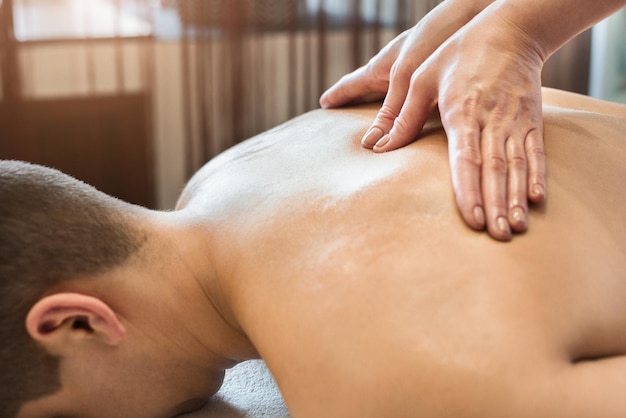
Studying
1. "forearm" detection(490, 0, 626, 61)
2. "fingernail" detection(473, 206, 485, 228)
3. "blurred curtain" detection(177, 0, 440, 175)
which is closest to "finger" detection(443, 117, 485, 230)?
"fingernail" detection(473, 206, 485, 228)

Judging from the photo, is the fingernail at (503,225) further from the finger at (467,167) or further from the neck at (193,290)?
the neck at (193,290)

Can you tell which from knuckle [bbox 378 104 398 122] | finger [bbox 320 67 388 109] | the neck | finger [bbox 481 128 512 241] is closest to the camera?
finger [bbox 481 128 512 241]

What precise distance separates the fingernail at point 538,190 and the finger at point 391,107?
29 cm

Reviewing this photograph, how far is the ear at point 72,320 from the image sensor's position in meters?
1.07

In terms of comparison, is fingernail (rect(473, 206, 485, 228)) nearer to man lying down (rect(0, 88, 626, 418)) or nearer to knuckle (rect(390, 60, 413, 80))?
man lying down (rect(0, 88, 626, 418))

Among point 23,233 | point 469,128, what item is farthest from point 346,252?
point 23,233

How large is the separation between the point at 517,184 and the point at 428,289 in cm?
21

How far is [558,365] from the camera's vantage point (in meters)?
0.90

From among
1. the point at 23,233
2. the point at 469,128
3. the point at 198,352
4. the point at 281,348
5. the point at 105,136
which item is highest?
the point at 469,128

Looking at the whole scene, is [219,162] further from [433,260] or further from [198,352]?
[433,260]

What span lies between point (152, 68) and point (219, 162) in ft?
5.67

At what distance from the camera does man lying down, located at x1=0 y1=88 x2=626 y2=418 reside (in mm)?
905

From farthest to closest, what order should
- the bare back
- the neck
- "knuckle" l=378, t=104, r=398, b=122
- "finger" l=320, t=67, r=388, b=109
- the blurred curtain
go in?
the blurred curtain → "finger" l=320, t=67, r=388, b=109 → "knuckle" l=378, t=104, r=398, b=122 → the neck → the bare back

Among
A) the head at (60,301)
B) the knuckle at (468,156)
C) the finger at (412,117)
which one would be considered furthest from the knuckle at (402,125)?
the head at (60,301)
